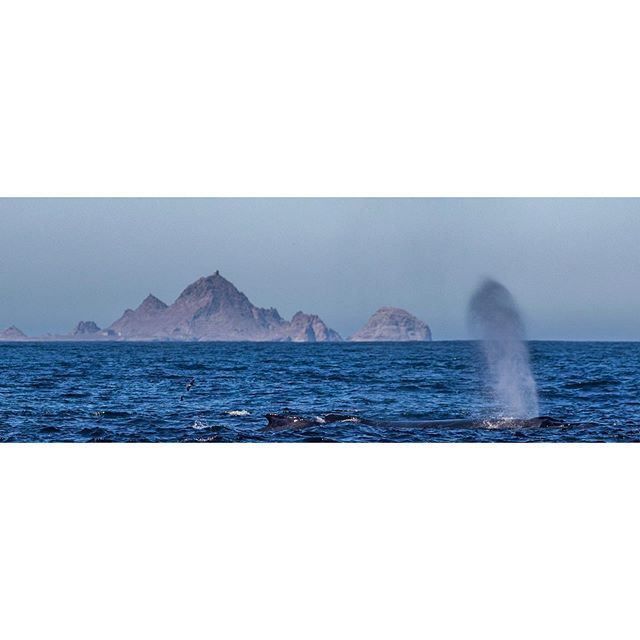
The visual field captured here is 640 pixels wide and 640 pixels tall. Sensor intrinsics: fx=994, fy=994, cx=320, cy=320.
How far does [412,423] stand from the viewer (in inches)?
1017

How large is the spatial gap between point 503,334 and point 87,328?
494 inches

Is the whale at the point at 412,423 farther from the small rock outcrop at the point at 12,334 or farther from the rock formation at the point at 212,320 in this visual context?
the small rock outcrop at the point at 12,334

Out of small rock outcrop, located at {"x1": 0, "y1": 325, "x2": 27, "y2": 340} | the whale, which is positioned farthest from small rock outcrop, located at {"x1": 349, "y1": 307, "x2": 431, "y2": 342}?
small rock outcrop, located at {"x1": 0, "y1": 325, "x2": 27, "y2": 340}

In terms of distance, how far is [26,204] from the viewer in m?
23.3

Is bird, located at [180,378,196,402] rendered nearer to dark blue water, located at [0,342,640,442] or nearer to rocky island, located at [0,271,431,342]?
dark blue water, located at [0,342,640,442]

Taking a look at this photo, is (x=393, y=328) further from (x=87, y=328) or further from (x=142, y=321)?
(x=142, y=321)

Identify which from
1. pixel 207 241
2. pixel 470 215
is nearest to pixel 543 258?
pixel 470 215

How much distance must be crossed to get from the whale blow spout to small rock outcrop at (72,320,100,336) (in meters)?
11.3

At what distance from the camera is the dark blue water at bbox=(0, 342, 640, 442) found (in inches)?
950

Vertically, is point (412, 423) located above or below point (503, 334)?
below

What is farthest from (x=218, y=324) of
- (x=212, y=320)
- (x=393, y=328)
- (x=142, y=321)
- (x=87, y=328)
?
(x=87, y=328)

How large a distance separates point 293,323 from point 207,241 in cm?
633

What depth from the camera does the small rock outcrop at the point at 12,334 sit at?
93.5ft

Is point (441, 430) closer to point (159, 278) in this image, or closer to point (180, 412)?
point (180, 412)
